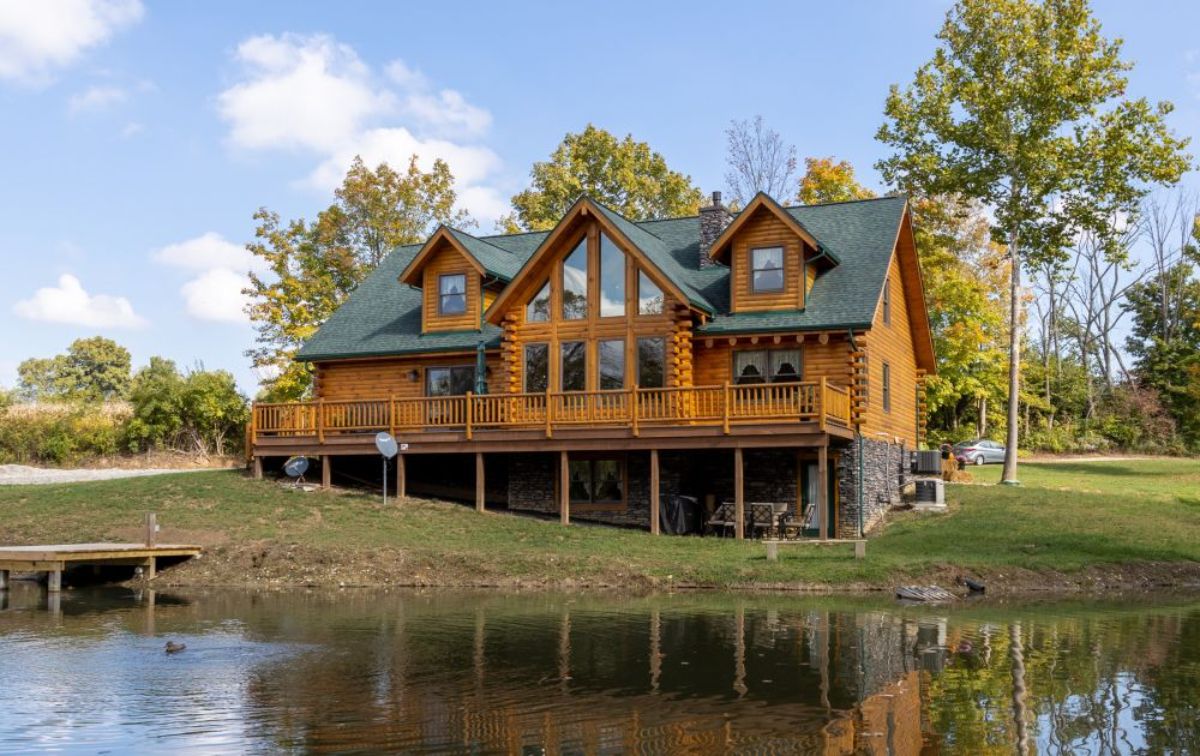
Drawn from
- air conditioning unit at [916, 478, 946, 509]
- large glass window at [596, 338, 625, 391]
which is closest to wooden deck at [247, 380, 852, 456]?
large glass window at [596, 338, 625, 391]

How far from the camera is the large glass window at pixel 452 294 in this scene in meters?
33.9

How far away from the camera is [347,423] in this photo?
32.0 meters

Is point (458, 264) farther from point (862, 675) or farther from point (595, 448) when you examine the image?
point (862, 675)

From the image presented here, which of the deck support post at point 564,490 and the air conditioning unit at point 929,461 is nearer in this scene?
the deck support post at point 564,490

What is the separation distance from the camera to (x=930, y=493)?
1231 inches

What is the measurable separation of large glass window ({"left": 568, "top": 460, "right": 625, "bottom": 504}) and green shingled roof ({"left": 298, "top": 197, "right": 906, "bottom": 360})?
4.42 m

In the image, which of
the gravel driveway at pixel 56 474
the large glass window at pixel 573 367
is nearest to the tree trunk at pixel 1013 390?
the large glass window at pixel 573 367

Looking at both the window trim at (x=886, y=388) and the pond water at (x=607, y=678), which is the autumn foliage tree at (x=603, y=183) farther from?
the pond water at (x=607, y=678)

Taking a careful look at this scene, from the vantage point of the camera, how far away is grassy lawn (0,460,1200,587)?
2347 cm

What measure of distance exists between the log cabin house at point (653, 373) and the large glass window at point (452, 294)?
0.14ft

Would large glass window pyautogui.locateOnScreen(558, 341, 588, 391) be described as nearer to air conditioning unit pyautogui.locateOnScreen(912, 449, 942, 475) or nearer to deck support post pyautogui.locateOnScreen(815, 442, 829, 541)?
deck support post pyautogui.locateOnScreen(815, 442, 829, 541)

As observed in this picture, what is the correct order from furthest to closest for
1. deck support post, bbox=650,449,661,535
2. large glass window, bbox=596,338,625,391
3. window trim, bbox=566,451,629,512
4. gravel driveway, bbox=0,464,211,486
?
gravel driveway, bbox=0,464,211,486
window trim, bbox=566,451,629,512
large glass window, bbox=596,338,625,391
deck support post, bbox=650,449,661,535

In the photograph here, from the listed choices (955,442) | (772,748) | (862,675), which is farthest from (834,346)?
(955,442)

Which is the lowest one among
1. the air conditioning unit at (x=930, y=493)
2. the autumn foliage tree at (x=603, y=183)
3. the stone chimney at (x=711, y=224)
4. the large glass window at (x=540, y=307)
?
the air conditioning unit at (x=930, y=493)
